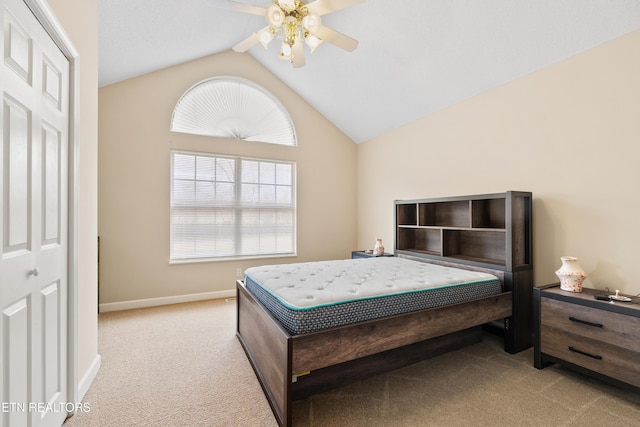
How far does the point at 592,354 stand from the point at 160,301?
4368mm

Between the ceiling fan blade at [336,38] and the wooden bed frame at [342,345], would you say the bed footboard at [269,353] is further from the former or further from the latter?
the ceiling fan blade at [336,38]

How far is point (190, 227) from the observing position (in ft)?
13.3

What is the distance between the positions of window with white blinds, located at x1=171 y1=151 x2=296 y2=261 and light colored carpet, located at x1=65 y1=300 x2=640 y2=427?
171cm

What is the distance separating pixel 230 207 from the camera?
431 cm

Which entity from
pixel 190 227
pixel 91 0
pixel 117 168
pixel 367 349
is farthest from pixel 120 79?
pixel 367 349

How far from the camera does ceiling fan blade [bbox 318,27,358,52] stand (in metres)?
2.27

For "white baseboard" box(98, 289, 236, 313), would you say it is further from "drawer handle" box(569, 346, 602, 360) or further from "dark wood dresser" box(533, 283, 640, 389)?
"drawer handle" box(569, 346, 602, 360)

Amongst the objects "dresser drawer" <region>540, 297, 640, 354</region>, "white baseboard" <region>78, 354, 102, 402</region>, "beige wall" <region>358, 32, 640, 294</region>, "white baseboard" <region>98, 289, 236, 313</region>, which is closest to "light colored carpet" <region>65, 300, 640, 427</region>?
"white baseboard" <region>78, 354, 102, 402</region>

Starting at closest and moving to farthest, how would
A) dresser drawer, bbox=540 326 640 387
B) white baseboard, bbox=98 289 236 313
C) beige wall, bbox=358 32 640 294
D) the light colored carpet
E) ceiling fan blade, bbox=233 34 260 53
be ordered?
the light colored carpet, dresser drawer, bbox=540 326 640 387, beige wall, bbox=358 32 640 294, ceiling fan blade, bbox=233 34 260 53, white baseboard, bbox=98 289 236 313

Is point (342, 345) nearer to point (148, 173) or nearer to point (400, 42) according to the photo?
point (400, 42)

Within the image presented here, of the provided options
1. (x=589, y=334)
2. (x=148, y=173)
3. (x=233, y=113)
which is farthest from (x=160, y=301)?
(x=589, y=334)

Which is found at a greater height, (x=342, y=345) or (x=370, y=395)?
(x=342, y=345)

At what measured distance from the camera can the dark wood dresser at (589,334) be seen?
1.82 m

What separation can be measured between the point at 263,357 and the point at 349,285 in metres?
0.76
